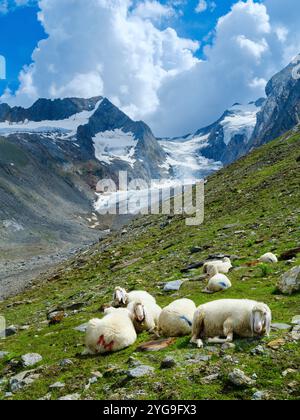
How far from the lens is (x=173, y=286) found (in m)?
21.2

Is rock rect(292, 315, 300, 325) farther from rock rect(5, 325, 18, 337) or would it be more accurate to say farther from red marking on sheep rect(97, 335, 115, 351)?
rock rect(5, 325, 18, 337)

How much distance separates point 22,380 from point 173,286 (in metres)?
10.2

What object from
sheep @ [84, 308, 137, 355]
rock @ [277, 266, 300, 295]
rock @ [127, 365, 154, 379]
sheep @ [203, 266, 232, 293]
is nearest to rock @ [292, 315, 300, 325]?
rock @ [277, 266, 300, 295]

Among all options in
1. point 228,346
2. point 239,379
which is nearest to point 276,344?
point 228,346

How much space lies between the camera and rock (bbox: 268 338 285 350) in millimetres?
10738

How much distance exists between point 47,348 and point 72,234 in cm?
14887

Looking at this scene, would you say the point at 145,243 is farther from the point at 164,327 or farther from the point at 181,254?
the point at 164,327

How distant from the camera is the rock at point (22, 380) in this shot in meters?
11.7

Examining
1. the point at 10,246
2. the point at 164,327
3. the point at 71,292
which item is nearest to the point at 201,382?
the point at 164,327

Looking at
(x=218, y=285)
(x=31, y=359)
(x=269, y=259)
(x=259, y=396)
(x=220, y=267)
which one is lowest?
(x=31, y=359)

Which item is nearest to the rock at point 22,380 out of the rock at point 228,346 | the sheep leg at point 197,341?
the sheep leg at point 197,341

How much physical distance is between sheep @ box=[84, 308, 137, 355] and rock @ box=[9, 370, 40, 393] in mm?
1764

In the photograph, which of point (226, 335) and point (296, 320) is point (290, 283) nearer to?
point (296, 320)

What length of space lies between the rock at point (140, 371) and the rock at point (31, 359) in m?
4.55
